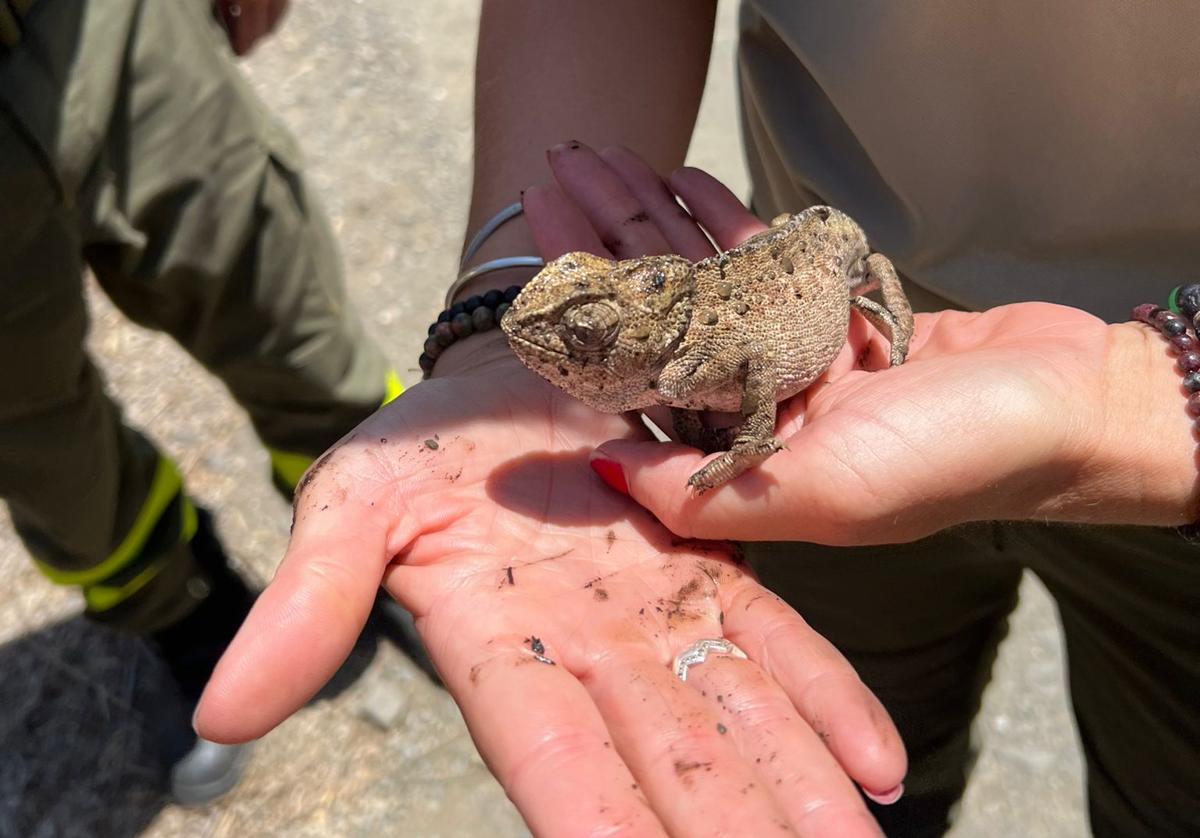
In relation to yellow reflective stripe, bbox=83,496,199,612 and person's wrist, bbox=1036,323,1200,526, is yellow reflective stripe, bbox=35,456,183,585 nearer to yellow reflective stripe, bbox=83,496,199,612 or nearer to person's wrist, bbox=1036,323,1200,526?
yellow reflective stripe, bbox=83,496,199,612

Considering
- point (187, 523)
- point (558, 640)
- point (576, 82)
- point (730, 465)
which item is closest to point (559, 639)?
point (558, 640)

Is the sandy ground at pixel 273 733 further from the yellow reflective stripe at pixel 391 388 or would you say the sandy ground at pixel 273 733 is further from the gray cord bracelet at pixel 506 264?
the gray cord bracelet at pixel 506 264

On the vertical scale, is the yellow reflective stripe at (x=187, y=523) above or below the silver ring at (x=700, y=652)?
below

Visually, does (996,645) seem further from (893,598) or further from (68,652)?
(68,652)

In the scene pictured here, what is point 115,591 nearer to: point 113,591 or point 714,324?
point 113,591

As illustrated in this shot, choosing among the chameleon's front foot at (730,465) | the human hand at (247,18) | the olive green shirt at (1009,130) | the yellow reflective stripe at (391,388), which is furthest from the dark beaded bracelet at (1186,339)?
the human hand at (247,18)

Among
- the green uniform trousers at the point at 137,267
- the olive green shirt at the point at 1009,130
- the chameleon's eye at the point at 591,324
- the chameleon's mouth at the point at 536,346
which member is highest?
the olive green shirt at the point at 1009,130

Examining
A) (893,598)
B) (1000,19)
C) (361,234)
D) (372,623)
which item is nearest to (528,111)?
(1000,19)
